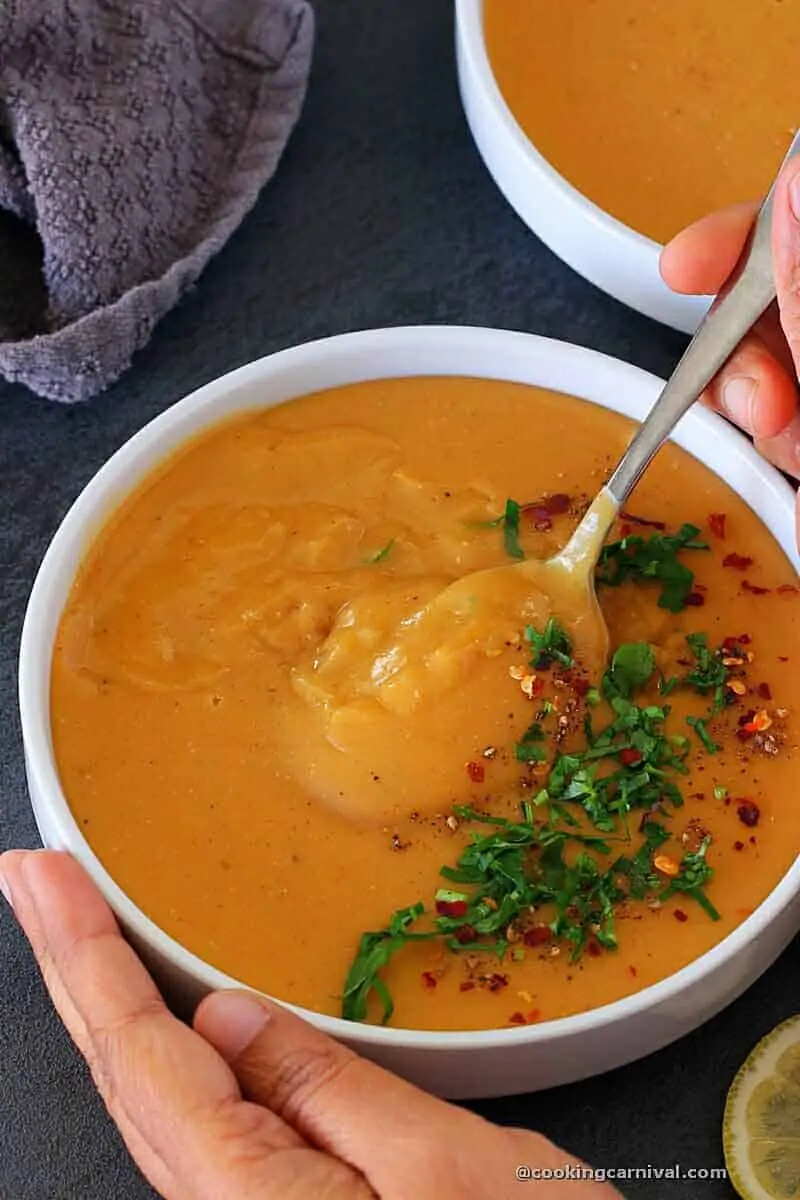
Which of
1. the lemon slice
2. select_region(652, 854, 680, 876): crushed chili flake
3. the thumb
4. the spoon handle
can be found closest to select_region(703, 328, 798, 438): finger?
the spoon handle

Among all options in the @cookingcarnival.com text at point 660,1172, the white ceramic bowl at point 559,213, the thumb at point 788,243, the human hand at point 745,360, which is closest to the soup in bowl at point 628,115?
the white ceramic bowl at point 559,213

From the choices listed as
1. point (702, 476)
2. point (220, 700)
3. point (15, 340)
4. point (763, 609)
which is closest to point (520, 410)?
point (702, 476)

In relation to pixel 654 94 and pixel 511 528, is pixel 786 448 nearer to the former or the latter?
pixel 511 528

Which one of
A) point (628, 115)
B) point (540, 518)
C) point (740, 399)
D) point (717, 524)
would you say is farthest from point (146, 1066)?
point (628, 115)

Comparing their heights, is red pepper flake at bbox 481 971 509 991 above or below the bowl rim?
below

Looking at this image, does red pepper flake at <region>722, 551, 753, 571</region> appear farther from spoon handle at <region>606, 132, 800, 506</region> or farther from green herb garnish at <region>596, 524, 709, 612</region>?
spoon handle at <region>606, 132, 800, 506</region>

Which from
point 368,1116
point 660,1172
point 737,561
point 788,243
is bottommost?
point 660,1172

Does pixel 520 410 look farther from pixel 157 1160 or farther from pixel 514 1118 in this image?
pixel 157 1160
